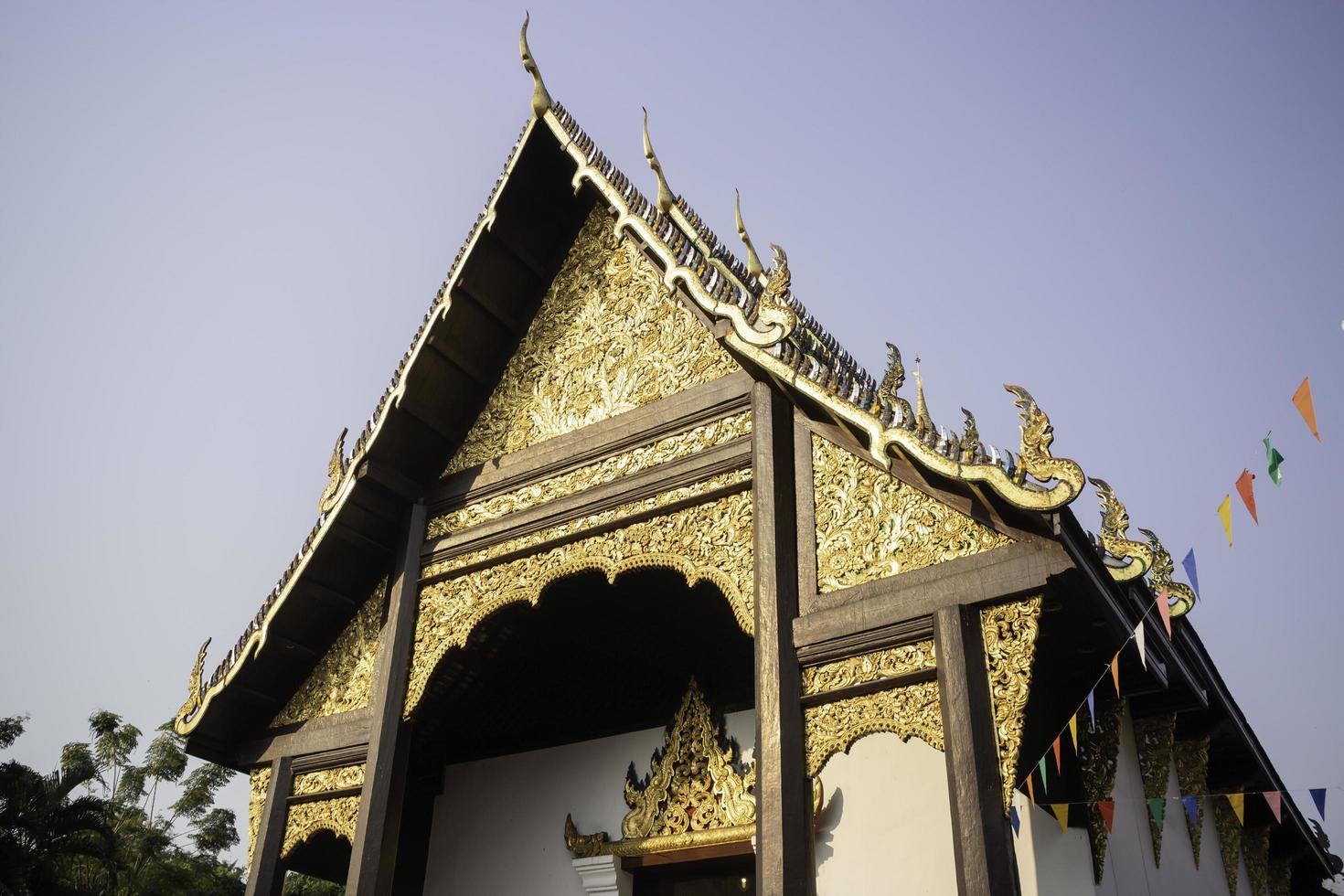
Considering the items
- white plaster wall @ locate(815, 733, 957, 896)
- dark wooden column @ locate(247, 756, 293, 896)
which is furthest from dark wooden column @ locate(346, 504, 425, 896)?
white plaster wall @ locate(815, 733, 957, 896)

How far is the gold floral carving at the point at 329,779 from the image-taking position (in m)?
5.66

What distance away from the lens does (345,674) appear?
19.8 feet

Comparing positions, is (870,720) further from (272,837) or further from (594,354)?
(272,837)

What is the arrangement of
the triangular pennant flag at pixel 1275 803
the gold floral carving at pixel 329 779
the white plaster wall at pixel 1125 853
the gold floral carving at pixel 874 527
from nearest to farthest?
the gold floral carving at pixel 874 527
the triangular pennant flag at pixel 1275 803
the white plaster wall at pixel 1125 853
the gold floral carving at pixel 329 779

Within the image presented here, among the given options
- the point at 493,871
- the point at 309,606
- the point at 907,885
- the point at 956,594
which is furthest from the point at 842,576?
the point at 493,871

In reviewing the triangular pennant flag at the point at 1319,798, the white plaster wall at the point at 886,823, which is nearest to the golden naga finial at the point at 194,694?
the white plaster wall at the point at 886,823

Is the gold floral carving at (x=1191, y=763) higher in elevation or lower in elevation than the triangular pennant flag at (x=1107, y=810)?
higher

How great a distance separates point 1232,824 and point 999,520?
4.13 meters

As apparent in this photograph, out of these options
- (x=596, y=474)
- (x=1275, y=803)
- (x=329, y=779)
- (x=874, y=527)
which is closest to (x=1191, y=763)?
(x=1275, y=803)

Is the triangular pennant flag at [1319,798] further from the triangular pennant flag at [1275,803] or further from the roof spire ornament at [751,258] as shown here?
the roof spire ornament at [751,258]

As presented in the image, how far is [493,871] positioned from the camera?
678cm

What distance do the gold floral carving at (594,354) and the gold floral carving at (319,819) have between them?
1.73m

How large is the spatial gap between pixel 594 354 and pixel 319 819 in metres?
2.61

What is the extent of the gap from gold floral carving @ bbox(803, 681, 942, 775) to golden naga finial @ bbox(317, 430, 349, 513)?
2843 mm
